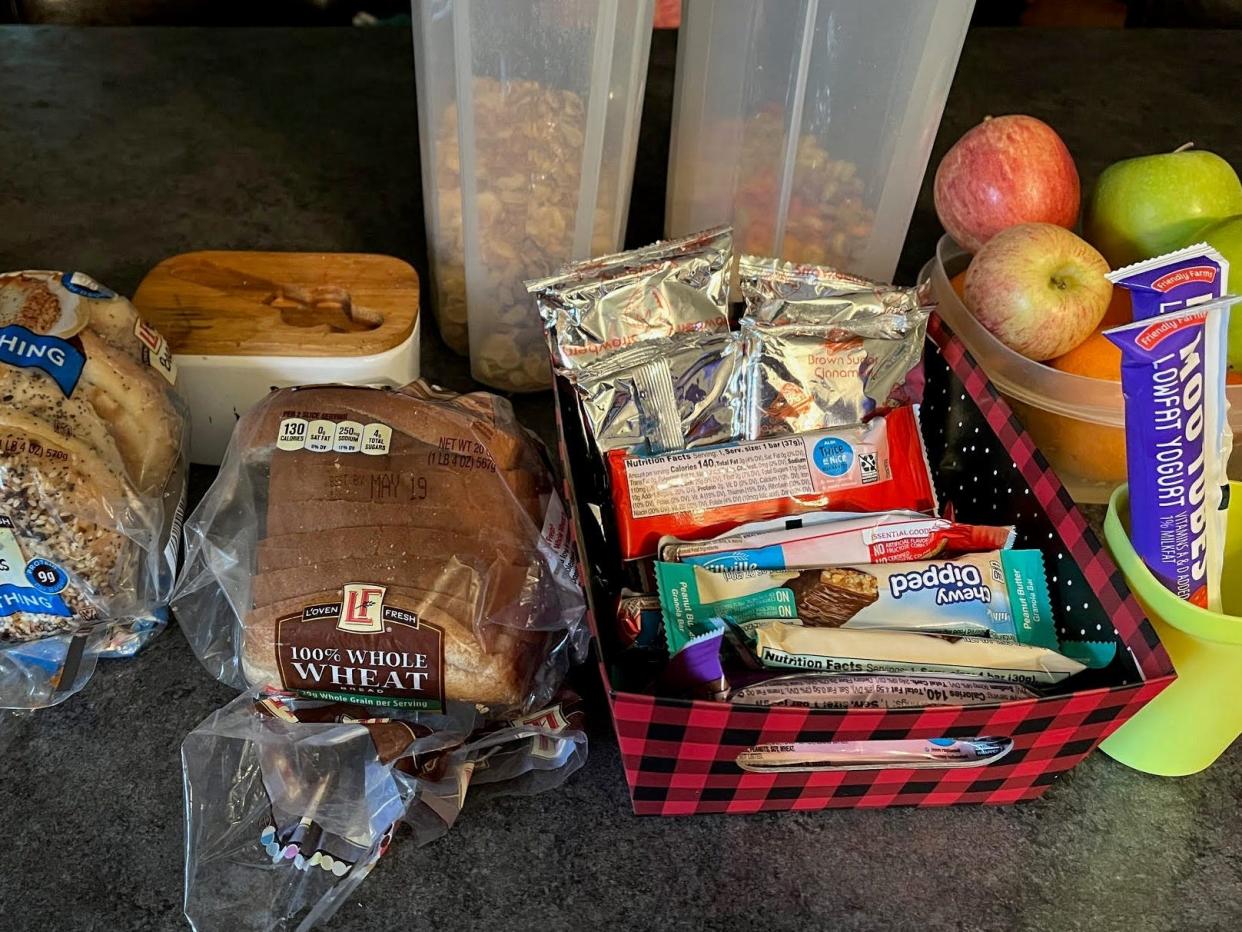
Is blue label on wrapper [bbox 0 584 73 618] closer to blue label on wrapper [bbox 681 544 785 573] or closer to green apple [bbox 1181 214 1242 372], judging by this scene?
blue label on wrapper [bbox 681 544 785 573]

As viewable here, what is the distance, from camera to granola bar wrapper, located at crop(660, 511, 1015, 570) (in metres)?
0.60

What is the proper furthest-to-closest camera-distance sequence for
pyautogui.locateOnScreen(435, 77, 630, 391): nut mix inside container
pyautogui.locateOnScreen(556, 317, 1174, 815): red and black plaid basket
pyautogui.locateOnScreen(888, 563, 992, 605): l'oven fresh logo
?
pyautogui.locateOnScreen(435, 77, 630, 391): nut mix inside container
pyautogui.locateOnScreen(888, 563, 992, 605): l'oven fresh logo
pyautogui.locateOnScreen(556, 317, 1174, 815): red and black plaid basket

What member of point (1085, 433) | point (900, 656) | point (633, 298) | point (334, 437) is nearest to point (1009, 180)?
point (1085, 433)

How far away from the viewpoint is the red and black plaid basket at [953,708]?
0.46 meters

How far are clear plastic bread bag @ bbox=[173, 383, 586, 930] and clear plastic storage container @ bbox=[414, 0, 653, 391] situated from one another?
18cm

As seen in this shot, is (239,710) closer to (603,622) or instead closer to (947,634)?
(603,622)

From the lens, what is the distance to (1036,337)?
67 cm

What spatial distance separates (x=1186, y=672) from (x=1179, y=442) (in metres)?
0.12

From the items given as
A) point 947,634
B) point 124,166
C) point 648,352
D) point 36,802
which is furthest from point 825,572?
point 124,166

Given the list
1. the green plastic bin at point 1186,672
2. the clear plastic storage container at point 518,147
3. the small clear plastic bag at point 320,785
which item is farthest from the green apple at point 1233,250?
the small clear plastic bag at point 320,785

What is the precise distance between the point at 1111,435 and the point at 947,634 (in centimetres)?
22

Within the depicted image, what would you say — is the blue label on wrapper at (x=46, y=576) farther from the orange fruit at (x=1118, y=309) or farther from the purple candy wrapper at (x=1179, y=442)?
the orange fruit at (x=1118, y=309)

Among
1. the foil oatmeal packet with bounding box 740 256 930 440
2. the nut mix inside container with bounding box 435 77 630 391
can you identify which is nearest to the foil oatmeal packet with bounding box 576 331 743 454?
the foil oatmeal packet with bounding box 740 256 930 440

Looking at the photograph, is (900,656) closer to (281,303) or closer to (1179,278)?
(1179,278)
